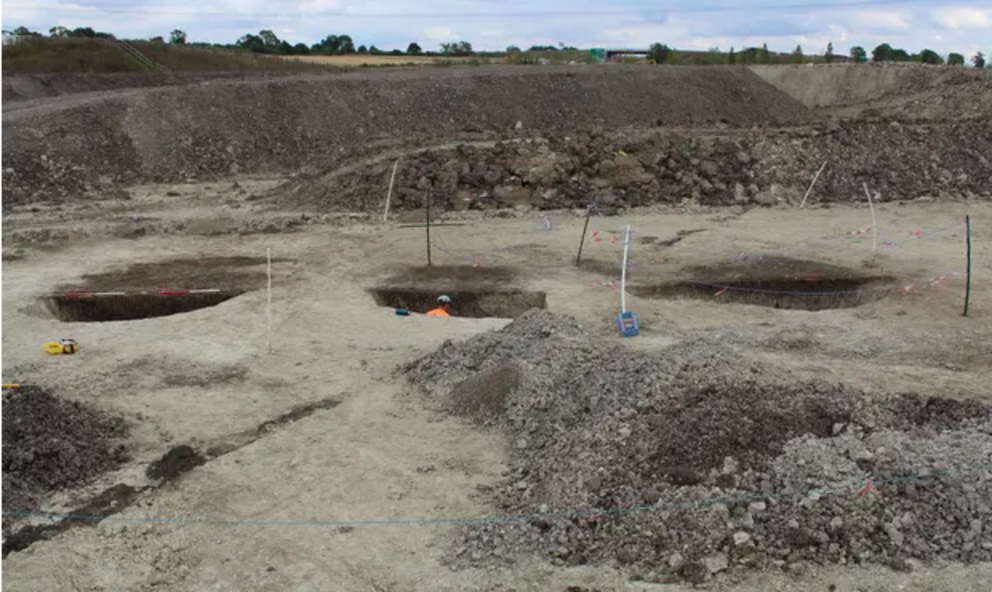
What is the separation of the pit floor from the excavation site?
0.16 ft

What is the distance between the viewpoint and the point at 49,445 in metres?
7.83

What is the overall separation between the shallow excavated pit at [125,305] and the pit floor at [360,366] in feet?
1.96

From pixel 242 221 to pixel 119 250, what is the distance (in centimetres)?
293

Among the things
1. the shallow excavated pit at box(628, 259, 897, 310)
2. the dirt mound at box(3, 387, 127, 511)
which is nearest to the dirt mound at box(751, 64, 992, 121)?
the shallow excavated pit at box(628, 259, 897, 310)

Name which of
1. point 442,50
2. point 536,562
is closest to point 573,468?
point 536,562

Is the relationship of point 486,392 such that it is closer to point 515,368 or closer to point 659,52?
point 515,368

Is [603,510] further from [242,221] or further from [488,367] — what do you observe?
[242,221]

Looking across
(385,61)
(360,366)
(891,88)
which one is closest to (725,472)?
(360,366)

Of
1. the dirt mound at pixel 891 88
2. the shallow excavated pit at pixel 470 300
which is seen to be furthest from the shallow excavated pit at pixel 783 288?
the dirt mound at pixel 891 88

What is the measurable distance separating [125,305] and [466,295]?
18.8 feet

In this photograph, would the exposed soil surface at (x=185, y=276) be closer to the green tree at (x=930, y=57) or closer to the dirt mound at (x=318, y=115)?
the dirt mound at (x=318, y=115)

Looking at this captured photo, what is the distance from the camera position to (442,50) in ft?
235

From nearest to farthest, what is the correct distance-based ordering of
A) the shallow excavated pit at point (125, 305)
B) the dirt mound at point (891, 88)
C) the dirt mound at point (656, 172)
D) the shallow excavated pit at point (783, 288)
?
the shallow excavated pit at point (783, 288), the shallow excavated pit at point (125, 305), the dirt mound at point (656, 172), the dirt mound at point (891, 88)

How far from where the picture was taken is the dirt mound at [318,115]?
2525 cm
